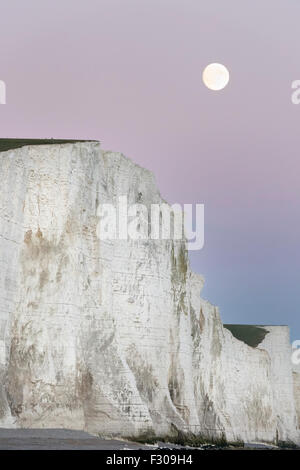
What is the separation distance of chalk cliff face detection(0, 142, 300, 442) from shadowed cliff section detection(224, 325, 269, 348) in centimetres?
2481

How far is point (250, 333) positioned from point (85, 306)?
1397 inches

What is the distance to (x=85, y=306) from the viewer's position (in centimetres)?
3083

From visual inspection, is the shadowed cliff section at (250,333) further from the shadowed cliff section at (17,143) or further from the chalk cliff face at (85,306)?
the shadowed cliff section at (17,143)

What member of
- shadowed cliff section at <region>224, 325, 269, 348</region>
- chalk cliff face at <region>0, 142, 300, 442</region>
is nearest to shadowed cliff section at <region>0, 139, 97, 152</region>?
chalk cliff face at <region>0, 142, 300, 442</region>

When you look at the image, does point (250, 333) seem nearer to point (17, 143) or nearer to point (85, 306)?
point (85, 306)

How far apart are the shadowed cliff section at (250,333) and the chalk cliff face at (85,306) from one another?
977 inches

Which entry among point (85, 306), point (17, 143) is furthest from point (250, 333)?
point (17, 143)

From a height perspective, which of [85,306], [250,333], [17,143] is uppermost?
[250,333]

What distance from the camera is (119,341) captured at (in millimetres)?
32375

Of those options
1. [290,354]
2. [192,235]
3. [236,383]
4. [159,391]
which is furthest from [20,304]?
[290,354]

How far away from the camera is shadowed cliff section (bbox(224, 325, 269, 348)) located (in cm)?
6247

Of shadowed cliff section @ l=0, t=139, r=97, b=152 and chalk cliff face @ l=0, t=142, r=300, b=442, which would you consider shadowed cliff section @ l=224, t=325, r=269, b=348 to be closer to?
chalk cliff face @ l=0, t=142, r=300, b=442

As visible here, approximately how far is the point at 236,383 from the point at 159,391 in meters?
16.8

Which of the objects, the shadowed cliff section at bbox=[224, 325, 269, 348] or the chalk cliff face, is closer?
the chalk cliff face
